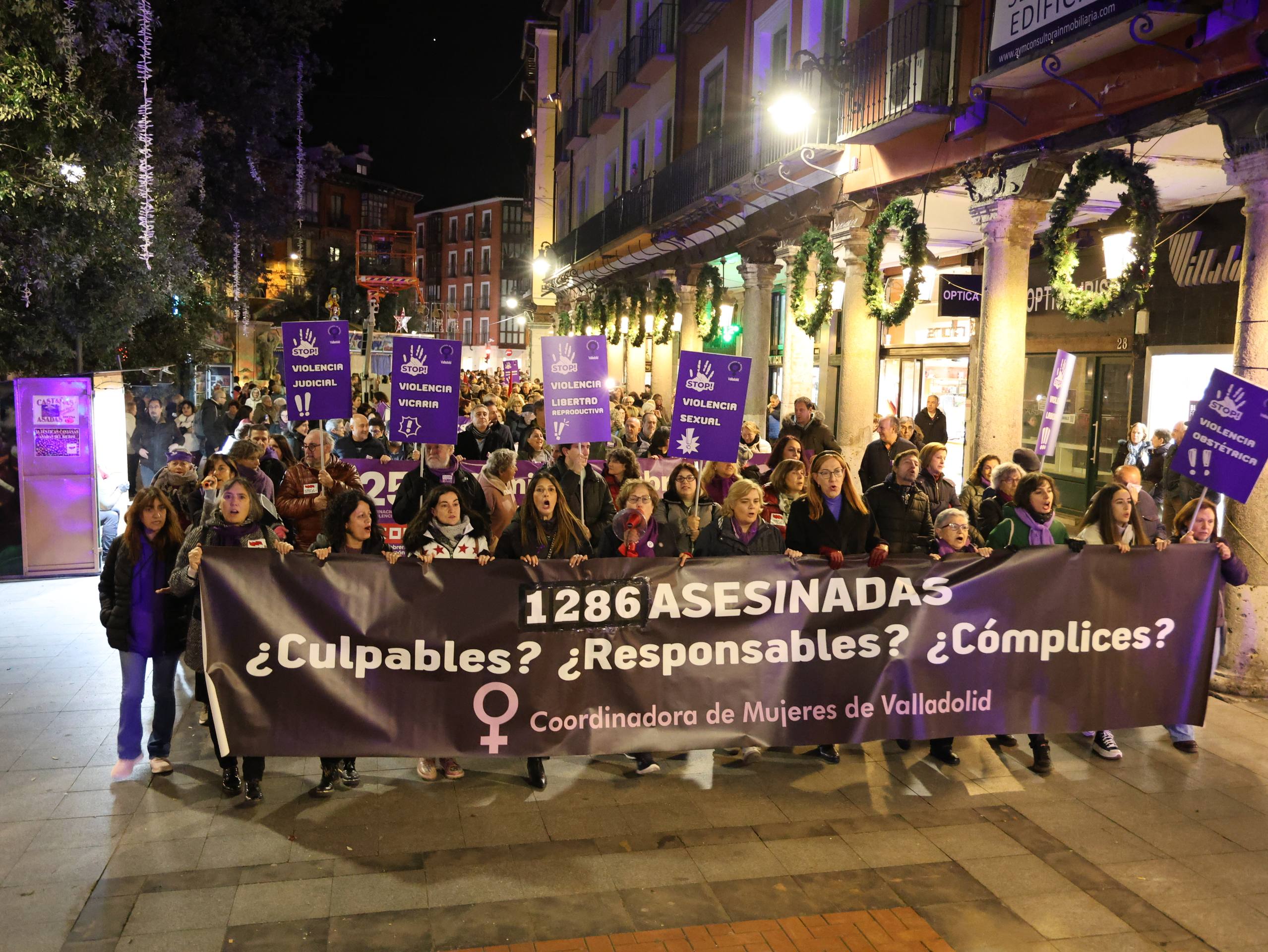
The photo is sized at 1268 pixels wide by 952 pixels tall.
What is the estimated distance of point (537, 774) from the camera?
6066 mm

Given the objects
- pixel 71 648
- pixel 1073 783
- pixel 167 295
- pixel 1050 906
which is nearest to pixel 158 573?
pixel 71 648

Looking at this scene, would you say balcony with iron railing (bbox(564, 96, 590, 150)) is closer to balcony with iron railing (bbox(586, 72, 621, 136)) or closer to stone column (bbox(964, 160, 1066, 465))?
balcony with iron railing (bbox(586, 72, 621, 136))

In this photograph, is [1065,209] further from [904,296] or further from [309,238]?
[309,238]

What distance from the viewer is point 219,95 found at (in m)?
19.2

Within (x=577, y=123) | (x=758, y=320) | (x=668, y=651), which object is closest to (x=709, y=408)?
(x=668, y=651)

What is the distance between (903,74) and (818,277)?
3555 mm

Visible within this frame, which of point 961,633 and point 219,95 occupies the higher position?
point 219,95

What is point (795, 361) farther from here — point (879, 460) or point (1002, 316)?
point (1002, 316)

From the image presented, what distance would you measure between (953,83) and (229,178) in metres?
14.5

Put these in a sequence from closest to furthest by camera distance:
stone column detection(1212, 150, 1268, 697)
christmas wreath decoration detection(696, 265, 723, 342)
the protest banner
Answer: the protest banner < stone column detection(1212, 150, 1268, 697) < christmas wreath decoration detection(696, 265, 723, 342)

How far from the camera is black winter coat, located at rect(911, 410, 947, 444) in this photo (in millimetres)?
15523

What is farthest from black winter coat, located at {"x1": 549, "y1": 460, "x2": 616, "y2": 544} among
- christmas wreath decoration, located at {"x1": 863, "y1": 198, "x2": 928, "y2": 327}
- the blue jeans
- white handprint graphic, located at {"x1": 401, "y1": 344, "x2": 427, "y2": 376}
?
christmas wreath decoration, located at {"x1": 863, "y1": 198, "x2": 928, "y2": 327}

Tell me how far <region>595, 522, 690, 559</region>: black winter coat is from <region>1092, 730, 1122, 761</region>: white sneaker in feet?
9.18

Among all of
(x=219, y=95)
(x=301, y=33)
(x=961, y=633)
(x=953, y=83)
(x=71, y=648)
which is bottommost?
(x=71, y=648)
